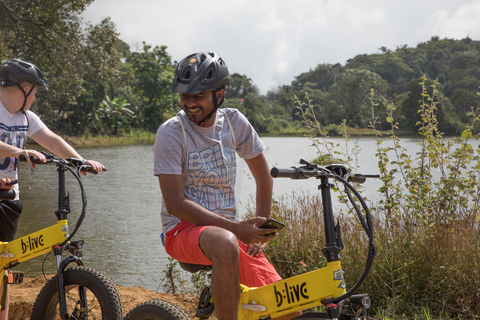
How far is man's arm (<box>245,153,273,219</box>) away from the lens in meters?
2.75

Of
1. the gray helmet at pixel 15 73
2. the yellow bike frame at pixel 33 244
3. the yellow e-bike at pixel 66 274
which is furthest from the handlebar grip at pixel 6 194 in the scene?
the gray helmet at pixel 15 73

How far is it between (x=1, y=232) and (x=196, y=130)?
6.10 ft

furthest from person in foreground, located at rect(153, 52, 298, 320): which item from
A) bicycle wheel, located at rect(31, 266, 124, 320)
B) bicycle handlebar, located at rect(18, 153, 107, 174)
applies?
bicycle handlebar, located at rect(18, 153, 107, 174)

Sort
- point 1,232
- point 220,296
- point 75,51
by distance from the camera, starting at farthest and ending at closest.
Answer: point 75,51
point 1,232
point 220,296

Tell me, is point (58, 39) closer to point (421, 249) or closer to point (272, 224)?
point (421, 249)

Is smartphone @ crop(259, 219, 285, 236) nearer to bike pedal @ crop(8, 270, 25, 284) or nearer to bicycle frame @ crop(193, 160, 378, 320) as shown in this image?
bicycle frame @ crop(193, 160, 378, 320)

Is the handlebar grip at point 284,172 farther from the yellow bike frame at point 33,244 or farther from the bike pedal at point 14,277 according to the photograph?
the bike pedal at point 14,277

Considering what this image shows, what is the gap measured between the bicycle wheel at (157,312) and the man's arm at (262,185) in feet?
2.21

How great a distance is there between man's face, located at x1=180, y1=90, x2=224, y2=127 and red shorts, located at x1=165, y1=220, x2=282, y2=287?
21.0 inches

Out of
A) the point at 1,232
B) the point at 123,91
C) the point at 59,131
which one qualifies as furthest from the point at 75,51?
the point at 123,91

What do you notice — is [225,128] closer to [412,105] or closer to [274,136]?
[412,105]

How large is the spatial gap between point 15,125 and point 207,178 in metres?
1.68

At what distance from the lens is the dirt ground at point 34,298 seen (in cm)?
434

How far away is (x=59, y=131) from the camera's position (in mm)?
40094
